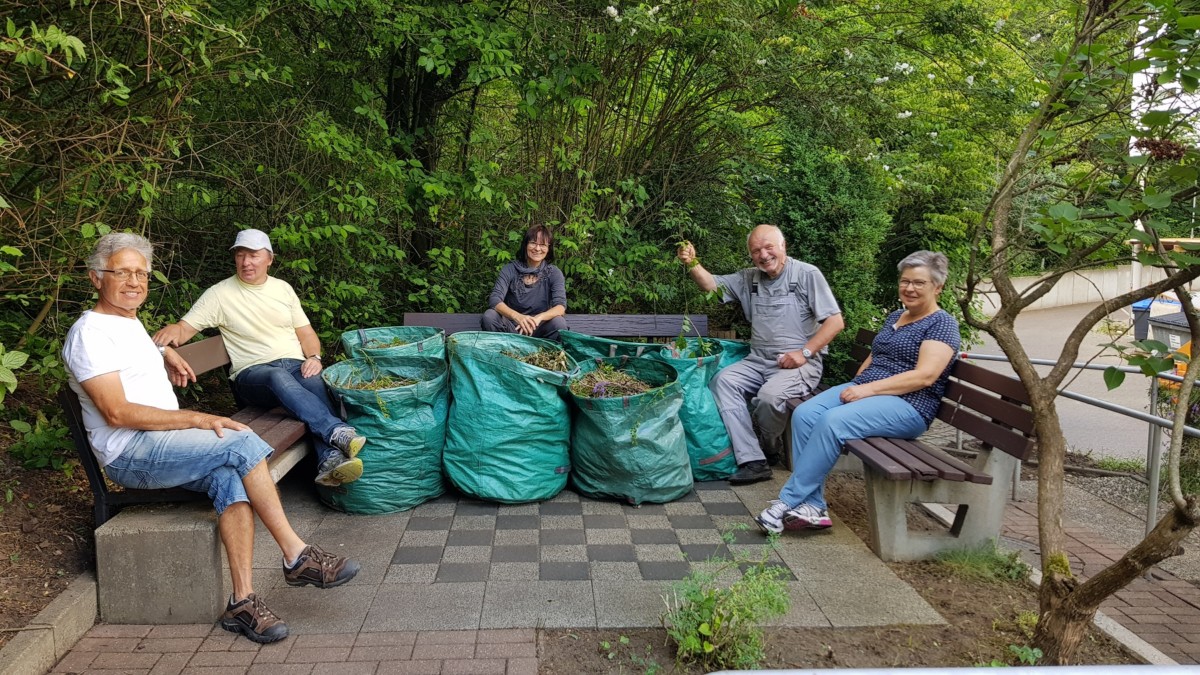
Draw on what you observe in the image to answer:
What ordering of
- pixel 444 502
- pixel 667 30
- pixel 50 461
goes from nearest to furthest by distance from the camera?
1. pixel 50 461
2. pixel 444 502
3. pixel 667 30

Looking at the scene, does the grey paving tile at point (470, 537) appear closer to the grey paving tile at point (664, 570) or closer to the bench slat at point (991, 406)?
the grey paving tile at point (664, 570)

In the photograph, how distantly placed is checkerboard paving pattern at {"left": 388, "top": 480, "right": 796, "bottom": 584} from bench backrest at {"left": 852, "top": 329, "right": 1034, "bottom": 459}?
3.88 feet

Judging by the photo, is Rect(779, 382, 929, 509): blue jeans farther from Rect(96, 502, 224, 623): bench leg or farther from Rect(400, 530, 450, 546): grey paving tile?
Rect(96, 502, 224, 623): bench leg

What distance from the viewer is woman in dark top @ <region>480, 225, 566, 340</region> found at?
5758 millimetres

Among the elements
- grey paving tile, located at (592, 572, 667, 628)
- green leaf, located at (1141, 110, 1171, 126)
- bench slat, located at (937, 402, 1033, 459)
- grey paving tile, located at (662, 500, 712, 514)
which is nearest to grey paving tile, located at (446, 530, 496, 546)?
grey paving tile, located at (592, 572, 667, 628)

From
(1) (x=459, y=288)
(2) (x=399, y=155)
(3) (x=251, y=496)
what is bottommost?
(3) (x=251, y=496)

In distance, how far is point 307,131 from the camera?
5.48 meters

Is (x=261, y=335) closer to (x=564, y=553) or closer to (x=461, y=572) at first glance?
(x=461, y=572)

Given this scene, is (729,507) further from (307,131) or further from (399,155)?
(399,155)

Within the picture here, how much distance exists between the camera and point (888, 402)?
4.46 m

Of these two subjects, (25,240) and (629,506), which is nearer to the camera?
(25,240)

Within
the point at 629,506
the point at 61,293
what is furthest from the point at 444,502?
the point at 61,293

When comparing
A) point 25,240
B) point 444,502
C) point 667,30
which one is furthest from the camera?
point 667,30

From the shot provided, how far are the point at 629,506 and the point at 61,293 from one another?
10.4ft
